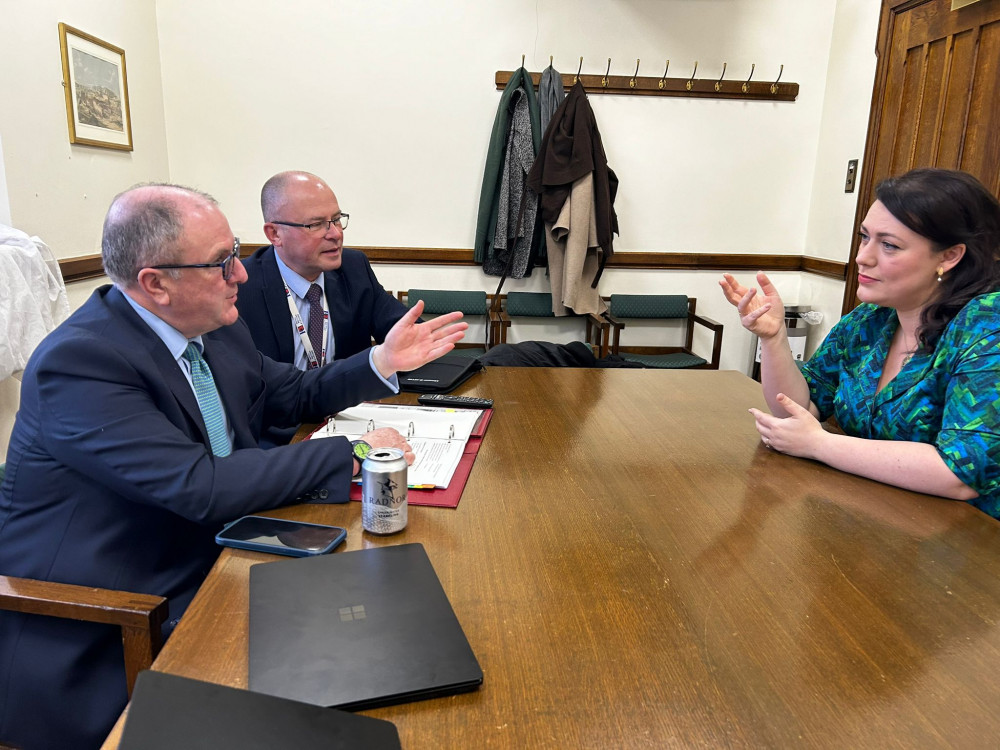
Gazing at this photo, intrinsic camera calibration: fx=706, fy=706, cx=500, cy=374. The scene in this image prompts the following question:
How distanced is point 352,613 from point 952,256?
147 centimetres

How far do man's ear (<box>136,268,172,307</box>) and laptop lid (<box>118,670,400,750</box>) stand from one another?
860 millimetres

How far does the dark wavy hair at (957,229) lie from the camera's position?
1.53 metres

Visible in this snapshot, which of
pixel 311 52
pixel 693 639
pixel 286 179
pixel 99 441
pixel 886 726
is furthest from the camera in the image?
pixel 311 52

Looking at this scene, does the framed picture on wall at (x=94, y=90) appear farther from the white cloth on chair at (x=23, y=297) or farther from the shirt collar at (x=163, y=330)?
the shirt collar at (x=163, y=330)

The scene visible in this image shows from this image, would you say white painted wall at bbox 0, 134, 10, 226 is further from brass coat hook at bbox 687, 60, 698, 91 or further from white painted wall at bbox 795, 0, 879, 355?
white painted wall at bbox 795, 0, 879, 355

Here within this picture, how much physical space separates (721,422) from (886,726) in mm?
1079

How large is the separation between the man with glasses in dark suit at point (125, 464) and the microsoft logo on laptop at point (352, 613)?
38 cm

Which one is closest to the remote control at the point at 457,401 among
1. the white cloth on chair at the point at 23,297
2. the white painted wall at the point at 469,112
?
the white cloth on chair at the point at 23,297

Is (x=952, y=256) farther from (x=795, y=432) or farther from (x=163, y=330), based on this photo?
(x=163, y=330)

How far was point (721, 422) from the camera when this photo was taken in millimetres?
1790

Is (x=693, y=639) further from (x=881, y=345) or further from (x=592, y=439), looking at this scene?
(x=881, y=345)

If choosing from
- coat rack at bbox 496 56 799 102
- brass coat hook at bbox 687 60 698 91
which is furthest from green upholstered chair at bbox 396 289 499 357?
brass coat hook at bbox 687 60 698 91

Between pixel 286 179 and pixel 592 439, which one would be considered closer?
pixel 592 439

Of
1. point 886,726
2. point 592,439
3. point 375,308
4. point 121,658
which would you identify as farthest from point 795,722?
point 375,308
